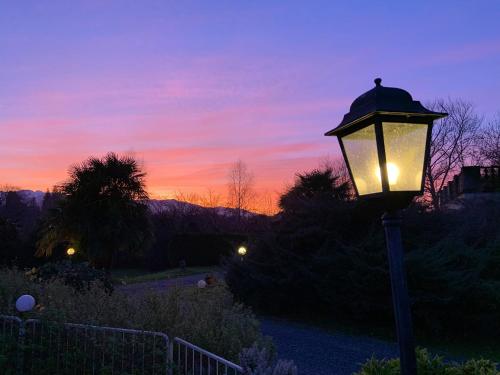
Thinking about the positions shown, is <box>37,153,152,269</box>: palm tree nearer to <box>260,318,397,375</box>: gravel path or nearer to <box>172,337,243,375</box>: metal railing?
<box>260,318,397,375</box>: gravel path

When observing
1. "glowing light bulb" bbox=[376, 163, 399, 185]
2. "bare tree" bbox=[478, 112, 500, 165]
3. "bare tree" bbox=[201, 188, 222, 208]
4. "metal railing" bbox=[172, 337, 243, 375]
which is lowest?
"metal railing" bbox=[172, 337, 243, 375]

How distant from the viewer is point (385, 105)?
2408mm

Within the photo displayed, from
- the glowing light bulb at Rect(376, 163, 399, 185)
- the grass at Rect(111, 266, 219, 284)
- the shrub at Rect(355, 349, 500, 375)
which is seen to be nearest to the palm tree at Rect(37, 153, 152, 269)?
the grass at Rect(111, 266, 219, 284)

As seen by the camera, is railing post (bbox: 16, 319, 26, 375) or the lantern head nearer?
the lantern head

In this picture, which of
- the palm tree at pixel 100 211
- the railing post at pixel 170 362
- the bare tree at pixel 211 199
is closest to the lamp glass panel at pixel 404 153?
the railing post at pixel 170 362

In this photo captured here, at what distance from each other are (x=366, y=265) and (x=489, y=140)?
2028 cm

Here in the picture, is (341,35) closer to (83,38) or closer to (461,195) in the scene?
(83,38)

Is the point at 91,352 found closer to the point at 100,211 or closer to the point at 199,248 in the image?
the point at 100,211

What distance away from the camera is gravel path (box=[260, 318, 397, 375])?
21.4 feet

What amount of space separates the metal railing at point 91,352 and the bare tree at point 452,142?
24977 mm

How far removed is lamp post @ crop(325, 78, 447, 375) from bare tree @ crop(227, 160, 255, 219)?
33549 mm

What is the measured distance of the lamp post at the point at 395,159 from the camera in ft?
7.88

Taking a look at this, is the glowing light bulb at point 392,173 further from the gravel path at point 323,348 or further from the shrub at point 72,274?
the shrub at point 72,274

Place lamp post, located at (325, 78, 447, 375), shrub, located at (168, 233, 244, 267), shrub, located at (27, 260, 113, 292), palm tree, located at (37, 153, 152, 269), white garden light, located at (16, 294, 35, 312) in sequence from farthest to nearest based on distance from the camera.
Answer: shrub, located at (168, 233, 244, 267) → palm tree, located at (37, 153, 152, 269) → shrub, located at (27, 260, 113, 292) → white garden light, located at (16, 294, 35, 312) → lamp post, located at (325, 78, 447, 375)
